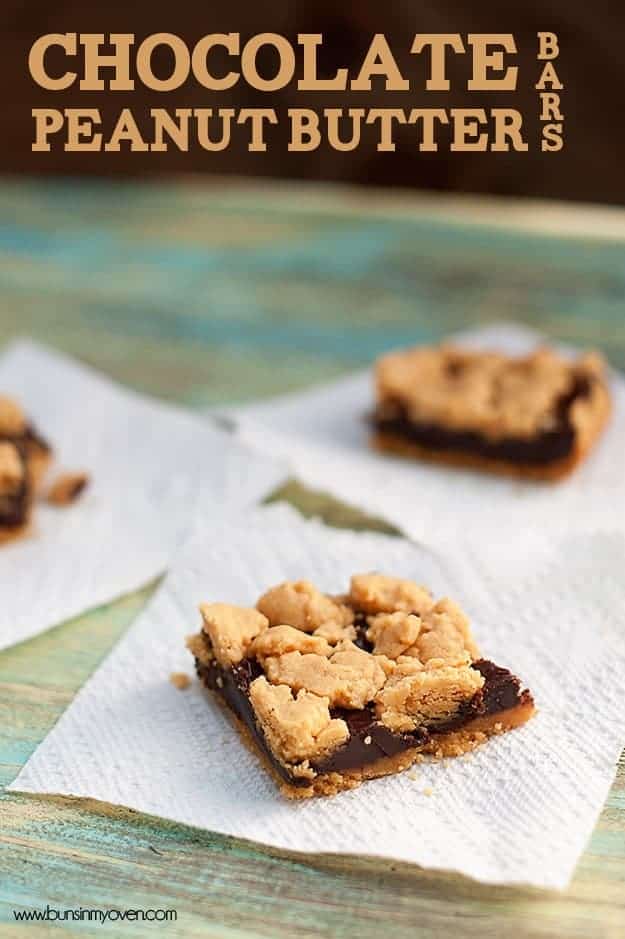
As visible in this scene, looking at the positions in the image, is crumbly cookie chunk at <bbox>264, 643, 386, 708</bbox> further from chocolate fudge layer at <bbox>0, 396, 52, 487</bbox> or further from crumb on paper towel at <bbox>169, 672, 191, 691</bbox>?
chocolate fudge layer at <bbox>0, 396, 52, 487</bbox>

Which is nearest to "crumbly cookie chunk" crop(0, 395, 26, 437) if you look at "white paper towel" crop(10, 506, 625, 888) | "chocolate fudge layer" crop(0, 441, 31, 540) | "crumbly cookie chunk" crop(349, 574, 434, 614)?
"chocolate fudge layer" crop(0, 441, 31, 540)

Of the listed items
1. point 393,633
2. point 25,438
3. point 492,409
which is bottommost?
point 393,633

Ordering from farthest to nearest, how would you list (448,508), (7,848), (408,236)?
(408,236), (448,508), (7,848)

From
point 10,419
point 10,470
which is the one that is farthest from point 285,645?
point 10,419

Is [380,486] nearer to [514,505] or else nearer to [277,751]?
[514,505]

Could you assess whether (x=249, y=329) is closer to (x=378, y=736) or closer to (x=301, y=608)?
(x=301, y=608)

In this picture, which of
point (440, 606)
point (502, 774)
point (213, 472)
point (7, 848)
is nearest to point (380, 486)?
point (213, 472)
